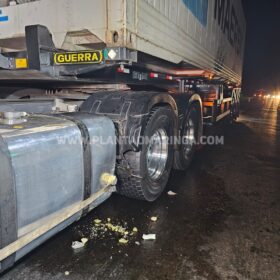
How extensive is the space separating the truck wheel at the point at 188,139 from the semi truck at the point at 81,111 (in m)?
0.04

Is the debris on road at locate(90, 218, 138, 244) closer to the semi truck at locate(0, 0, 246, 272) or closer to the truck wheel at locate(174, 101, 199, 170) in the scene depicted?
the semi truck at locate(0, 0, 246, 272)

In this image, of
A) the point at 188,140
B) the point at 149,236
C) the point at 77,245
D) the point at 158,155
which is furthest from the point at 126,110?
the point at 188,140

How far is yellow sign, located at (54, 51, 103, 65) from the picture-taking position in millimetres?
2564

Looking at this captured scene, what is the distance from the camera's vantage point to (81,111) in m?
2.89

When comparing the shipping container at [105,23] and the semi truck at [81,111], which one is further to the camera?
the shipping container at [105,23]

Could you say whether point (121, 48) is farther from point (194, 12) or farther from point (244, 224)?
point (194, 12)

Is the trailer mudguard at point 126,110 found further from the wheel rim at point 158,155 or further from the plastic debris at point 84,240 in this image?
the plastic debris at point 84,240

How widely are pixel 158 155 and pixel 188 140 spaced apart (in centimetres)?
144

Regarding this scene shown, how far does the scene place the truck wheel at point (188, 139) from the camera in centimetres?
436

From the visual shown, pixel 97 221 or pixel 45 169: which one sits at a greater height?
pixel 45 169

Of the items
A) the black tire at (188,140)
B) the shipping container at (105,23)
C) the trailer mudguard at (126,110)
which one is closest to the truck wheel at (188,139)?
the black tire at (188,140)

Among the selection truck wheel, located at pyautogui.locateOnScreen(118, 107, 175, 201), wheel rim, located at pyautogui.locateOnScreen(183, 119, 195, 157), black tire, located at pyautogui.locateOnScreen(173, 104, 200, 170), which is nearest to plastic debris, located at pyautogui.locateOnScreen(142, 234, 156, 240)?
truck wheel, located at pyautogui.locateOnScreen(118, 107, 175, 201)

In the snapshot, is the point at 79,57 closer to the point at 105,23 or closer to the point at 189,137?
the point at 105,23

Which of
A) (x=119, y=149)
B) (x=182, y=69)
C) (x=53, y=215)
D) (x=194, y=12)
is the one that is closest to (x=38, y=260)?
(x=53, y=215)
